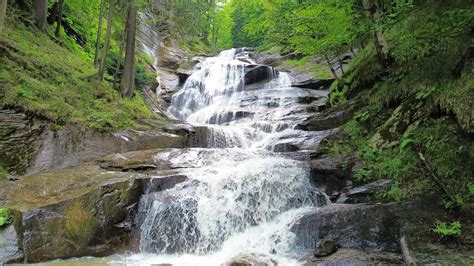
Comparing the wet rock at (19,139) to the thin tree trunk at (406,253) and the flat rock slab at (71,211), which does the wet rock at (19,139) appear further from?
the thin tree trunk at (406,253)

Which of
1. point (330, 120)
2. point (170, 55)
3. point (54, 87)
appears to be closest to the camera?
point (54, 87)

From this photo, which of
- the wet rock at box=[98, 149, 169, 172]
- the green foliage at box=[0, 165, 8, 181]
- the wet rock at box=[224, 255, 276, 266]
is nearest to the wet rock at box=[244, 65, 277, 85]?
the wet rock at box=[98, 149, 169, 172]

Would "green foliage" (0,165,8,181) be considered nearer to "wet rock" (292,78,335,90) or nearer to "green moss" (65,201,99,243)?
"green moss" (65,201,99,243)

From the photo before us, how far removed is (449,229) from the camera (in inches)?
200

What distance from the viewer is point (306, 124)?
1262 cm

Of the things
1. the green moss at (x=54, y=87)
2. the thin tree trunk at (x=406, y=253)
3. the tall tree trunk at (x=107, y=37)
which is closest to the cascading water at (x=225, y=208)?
the thin tree trunk at (x=406, y=253)

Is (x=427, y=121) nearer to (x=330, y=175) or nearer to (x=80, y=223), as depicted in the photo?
(x=330, y=175)

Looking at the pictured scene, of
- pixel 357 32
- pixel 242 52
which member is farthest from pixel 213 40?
pixel 357 32

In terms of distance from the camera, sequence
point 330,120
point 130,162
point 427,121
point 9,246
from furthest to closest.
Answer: point 330,120, point 130,162, point 427,121, point 9,246

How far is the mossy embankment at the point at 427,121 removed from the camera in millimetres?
5625

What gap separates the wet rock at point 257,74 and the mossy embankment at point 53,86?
9155 mm

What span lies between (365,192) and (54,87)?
10.1 m

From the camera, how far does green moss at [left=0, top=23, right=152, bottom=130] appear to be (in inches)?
394

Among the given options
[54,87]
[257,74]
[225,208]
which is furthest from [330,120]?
[257,74]
